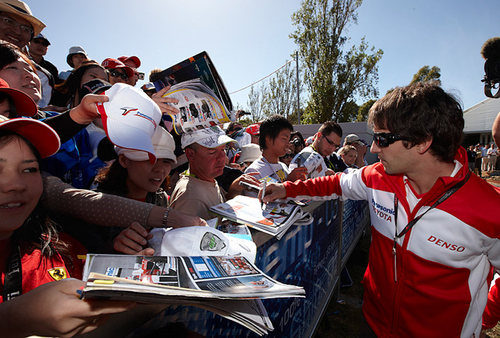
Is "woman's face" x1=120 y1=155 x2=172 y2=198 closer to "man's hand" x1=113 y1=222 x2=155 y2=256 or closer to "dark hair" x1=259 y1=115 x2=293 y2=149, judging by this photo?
"man's hand" x1=113 y1=222 x2=155 y2=256

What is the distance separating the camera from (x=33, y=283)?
90cm

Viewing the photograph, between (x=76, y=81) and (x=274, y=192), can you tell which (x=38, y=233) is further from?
(x=76, y=81)

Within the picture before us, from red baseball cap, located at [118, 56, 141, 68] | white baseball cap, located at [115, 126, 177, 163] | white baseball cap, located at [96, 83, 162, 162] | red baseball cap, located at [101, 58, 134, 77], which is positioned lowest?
white baseball cap, located at [115, 126, 177, 163]

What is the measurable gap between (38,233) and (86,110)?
27.3 inches

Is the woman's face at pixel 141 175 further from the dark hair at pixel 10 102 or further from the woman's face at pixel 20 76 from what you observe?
the woman's face at pixel 20 76

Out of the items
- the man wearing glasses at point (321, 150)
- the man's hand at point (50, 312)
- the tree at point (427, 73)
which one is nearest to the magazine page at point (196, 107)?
the man's hand at point (50, 312)

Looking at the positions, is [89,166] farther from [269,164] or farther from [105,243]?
[269,164]

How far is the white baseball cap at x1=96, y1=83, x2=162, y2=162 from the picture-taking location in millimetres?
1168

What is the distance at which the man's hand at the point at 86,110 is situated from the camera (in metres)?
1.30

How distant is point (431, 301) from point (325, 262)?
1180 mm

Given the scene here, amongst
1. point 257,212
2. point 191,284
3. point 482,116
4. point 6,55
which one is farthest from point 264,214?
point 482,116

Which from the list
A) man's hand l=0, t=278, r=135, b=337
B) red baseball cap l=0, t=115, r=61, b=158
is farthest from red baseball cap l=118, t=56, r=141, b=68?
man's hand l=0, t=278, r=135, b=337

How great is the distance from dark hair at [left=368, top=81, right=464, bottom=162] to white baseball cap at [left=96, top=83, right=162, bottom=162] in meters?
1.55

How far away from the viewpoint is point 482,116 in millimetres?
28891
